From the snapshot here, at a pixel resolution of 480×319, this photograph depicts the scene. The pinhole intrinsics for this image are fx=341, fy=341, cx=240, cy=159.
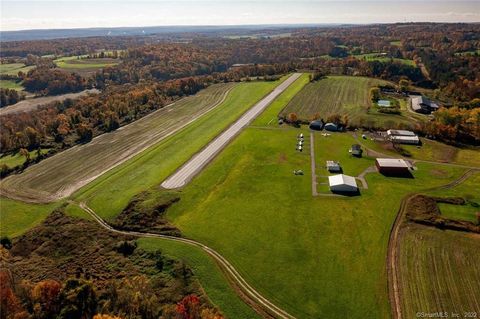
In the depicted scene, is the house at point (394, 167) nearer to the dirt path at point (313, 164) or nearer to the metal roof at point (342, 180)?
the metal roof at point (342, 180)

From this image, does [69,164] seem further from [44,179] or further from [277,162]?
[277,162]

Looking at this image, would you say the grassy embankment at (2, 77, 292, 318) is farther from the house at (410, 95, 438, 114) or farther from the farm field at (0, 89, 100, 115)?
the farm field at (0, 89, 100, 115)

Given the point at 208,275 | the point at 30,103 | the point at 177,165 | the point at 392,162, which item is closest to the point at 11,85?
the point at 30,103

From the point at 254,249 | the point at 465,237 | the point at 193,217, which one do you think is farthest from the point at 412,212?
the point at 193,217

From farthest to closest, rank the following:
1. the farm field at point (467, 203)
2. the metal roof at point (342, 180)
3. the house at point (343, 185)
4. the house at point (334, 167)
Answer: the house at point (334, 167) → the metal roof at point (342, 180) → the house at point (343, 185) → the farm field at point (467, 203)

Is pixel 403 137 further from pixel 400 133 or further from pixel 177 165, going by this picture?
pixel 177 165

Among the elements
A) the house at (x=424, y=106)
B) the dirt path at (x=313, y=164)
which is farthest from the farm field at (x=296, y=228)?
the house at (x=424, y=106)
